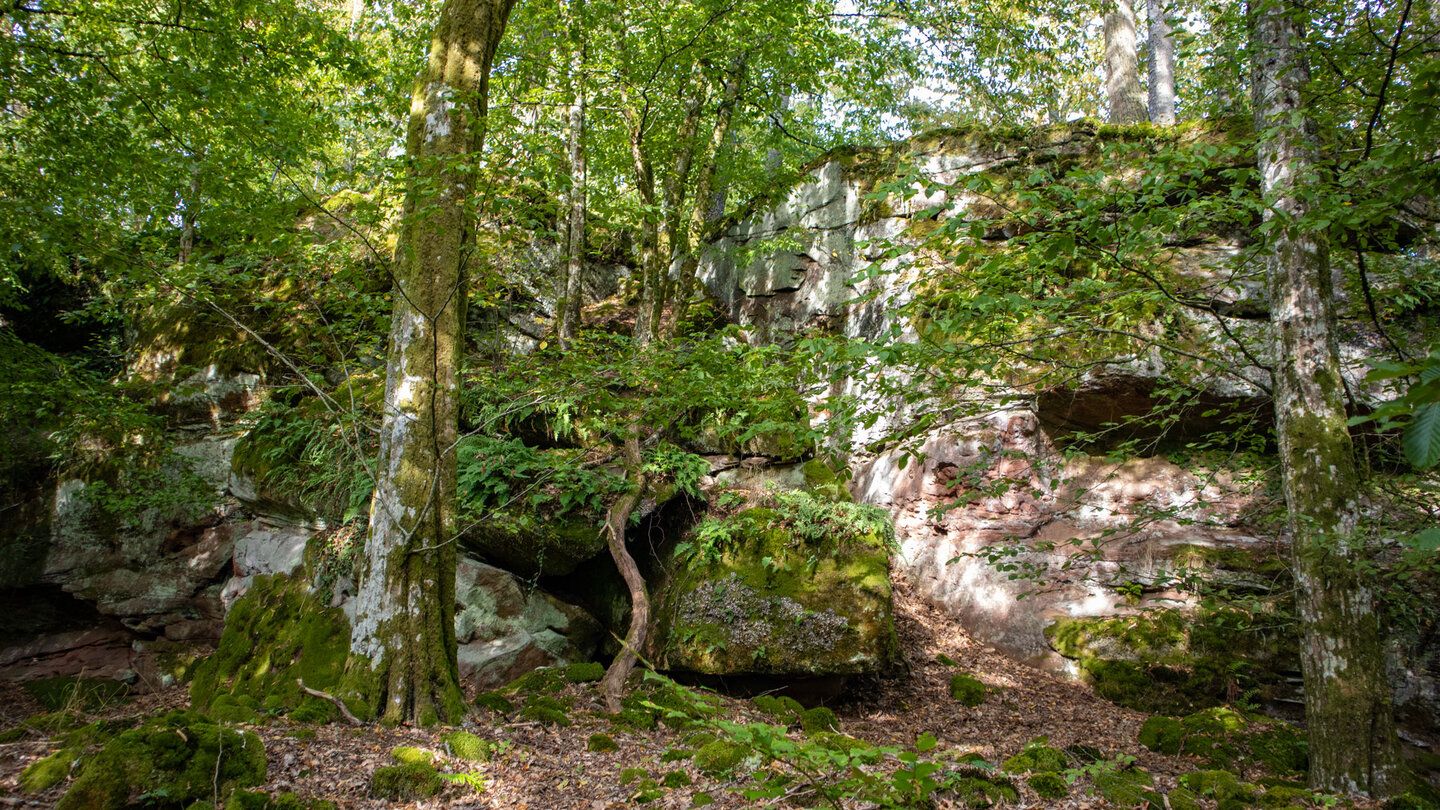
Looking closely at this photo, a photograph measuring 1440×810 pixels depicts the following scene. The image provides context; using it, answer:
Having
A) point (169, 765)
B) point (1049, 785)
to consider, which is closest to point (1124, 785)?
point (1049, 785)

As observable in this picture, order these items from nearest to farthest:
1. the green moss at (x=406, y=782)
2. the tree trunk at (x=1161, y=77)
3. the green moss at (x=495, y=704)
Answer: the green moss at (x=406, y=782) → the green moss at (x=495, y=704) → the tree trunk at (x=1161, y=77)

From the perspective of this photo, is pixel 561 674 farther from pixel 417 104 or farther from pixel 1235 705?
pixel 1235 705

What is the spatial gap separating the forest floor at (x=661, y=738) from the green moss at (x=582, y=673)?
18 cm

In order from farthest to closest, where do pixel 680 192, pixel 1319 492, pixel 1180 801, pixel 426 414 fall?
pixel 680 192 → pixel 426 414 → pixel 1319 492 → pixel 1180 801

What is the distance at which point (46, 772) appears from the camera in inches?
121

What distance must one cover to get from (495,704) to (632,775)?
1797mm

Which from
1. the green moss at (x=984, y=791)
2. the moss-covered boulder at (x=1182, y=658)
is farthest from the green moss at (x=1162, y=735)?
the green moss at (x=984, y=791)

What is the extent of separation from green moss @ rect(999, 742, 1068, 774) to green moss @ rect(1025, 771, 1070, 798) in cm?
23

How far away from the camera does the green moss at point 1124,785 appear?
434 centimetres

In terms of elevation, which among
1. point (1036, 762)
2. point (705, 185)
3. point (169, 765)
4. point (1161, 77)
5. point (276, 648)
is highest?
point (1161, 77)

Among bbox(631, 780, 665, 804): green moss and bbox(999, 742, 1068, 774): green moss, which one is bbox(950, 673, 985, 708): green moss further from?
bbox(631, 780, 665, 804): green moss

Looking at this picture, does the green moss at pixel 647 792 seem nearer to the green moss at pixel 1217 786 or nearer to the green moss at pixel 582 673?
the green moss at pixel 582 673

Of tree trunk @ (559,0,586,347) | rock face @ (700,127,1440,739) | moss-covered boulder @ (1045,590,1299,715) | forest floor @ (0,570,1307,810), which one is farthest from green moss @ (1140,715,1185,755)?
Answer: tree trunk @ (559,0,586,347)

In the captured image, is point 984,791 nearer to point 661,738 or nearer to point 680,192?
point 661,738
